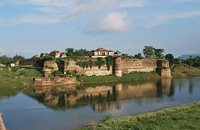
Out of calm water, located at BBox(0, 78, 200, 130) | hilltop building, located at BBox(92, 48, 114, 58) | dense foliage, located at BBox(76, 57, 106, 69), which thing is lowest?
calm water, located at BBox(0, 78, 200, 130)

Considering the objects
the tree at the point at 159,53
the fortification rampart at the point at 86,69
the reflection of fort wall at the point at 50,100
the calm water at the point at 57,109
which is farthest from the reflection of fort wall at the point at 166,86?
the tree at the point at 159,53

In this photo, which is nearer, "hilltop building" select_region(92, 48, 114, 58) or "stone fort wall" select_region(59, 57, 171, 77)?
"stone fort wall" select_region(59, 57, 171, 77)

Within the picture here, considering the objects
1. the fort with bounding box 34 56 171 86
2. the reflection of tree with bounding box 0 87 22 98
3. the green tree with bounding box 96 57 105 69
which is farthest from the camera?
the green tree with bounding box 96 57 105 69

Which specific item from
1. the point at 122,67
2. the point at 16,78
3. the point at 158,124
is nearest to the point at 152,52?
the point at 122,67

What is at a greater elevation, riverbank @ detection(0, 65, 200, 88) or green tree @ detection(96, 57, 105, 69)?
green tree @ detection(96, 57, 105, 69)

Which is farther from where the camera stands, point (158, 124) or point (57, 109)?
point (57, 109)

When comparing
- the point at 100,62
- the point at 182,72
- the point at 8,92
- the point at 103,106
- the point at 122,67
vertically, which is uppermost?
the point at 100,62

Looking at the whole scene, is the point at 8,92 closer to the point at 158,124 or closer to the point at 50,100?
the point at 50,100

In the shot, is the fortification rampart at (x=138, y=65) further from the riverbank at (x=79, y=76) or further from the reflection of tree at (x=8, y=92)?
the reflection of tree at (x=8, y=92)

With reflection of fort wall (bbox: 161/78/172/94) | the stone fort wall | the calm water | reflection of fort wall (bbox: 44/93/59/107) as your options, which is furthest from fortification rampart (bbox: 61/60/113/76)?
the calm water

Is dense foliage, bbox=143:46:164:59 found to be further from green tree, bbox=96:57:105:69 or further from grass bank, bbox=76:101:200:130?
grass bank, bbox=76:101:200:130

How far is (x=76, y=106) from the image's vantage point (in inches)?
614

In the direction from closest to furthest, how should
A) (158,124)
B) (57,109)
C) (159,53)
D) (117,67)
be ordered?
(158,124) < (57,109) < (117,67) < (159,53)

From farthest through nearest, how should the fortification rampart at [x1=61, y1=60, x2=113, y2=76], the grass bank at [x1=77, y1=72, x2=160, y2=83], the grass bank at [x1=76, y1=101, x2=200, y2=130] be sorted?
the fortification rampart at [x1=61, y1=60, x2=113, y2=76], the grass bank at [x1=77, y1=72, x2=160, y2=83], the grass bank at [x1=76, y1=101, x2=200, y2=130]
